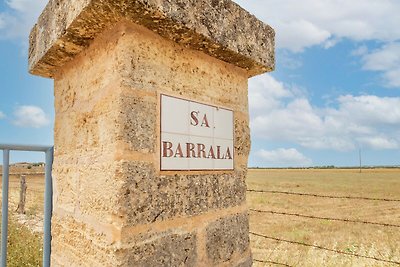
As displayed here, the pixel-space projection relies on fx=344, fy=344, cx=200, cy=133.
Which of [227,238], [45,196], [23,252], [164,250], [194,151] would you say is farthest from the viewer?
[23,252]

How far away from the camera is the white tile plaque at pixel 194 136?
131 centimetres

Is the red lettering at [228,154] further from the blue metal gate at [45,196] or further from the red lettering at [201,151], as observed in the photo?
the blue metal gate at [45,196]

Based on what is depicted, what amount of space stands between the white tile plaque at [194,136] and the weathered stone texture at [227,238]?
0.85 feet

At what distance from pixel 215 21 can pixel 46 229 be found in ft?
4.22

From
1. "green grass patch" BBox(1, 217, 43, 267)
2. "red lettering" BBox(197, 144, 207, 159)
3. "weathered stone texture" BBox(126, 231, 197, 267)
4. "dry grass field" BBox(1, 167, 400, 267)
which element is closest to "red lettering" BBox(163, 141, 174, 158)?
"red lettering" BBox(197, 144, 207, 159)

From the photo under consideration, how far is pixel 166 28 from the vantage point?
1.29 meters

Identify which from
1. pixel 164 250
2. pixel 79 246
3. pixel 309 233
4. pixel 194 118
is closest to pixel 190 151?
pixel 194 118

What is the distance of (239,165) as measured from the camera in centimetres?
170

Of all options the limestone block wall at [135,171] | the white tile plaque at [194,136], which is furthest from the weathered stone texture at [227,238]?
the white tile plaque at [194,136]

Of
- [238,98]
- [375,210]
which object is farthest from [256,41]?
[375,210]

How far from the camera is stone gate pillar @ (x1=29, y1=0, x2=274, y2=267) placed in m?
1.20

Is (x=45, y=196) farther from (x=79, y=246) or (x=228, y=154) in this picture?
(x=228, y=154)

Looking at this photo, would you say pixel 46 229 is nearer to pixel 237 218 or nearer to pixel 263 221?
pixel 237 218

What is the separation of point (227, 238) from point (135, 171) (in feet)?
2.13
